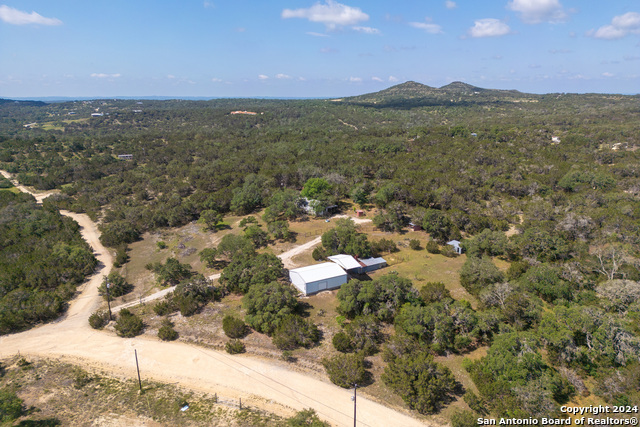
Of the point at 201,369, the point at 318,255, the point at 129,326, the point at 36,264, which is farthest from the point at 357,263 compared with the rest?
the point at 36,264

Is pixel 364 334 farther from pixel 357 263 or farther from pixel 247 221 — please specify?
pixel 247 221

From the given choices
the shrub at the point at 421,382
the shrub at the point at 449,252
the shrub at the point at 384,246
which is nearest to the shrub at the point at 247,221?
the shrub at the point at 384,246

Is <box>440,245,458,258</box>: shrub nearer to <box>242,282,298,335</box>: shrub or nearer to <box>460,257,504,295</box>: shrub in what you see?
<box>460,257,504,295</box>: shrub

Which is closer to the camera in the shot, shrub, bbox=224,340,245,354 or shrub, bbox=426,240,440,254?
shrub, bbox=224,340,245,354

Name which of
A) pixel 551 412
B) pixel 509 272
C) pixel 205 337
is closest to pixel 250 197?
pixel 205 337

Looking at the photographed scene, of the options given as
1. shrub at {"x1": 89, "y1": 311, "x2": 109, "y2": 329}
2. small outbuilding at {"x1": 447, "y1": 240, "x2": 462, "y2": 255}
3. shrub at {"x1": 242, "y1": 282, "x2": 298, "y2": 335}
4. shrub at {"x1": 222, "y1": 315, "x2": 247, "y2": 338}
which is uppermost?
small outbuilding at {"x1": 447, "y1": 240, "x2": 462, "y2": 255}

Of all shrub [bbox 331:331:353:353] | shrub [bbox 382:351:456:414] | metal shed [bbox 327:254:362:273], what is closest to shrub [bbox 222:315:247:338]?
shrub [bbox 331:331:353:353]
